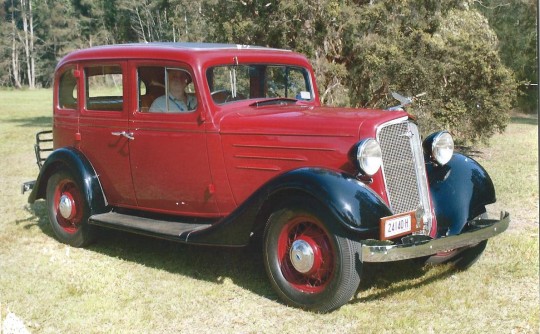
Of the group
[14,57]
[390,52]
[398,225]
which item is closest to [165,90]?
[398,225]

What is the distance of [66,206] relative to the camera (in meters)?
6.12

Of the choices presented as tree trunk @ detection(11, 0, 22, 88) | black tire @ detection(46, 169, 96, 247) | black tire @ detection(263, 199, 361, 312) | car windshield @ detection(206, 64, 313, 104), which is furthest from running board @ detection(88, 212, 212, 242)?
tree trunk @ detection(11, 0, 22, 88)

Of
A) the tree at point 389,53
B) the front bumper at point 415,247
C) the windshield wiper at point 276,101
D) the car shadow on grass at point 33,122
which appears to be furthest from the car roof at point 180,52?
the car shadow on grass at point 33,122

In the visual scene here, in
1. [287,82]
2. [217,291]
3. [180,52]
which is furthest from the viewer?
[287,82]

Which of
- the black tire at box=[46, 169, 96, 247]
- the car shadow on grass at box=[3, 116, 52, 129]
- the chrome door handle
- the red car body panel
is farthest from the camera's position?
the car shadow on grass at box=[3, 116, 52, 129]

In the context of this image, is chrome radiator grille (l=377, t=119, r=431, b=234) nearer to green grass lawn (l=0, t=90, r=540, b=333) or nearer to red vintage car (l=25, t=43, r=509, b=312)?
red vintage car (l=25, t=43, r=509, b=312)

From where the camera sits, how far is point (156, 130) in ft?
17.6

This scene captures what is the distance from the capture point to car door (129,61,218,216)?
16.9ft

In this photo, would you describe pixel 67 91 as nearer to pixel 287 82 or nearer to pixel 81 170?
pixel 81 170

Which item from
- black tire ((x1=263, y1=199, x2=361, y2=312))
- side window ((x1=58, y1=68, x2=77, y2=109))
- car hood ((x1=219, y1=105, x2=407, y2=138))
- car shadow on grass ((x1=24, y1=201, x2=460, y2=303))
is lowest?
car shadow on grass ((x1=24, y1=201, x2=460, y2=303))

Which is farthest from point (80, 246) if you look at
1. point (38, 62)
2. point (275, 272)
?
point (38, 62)

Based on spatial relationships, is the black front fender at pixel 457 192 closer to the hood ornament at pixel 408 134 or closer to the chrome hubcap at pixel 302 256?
the hood ornament at pixel 408 134

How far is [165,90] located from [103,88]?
101 cm

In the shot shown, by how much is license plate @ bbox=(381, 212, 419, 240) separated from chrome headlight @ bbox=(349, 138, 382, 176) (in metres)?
0.38
